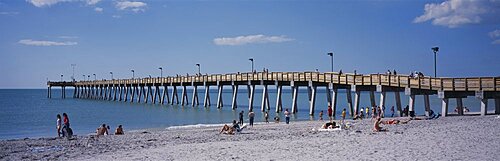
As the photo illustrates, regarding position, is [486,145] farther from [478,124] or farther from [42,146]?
[42,146]

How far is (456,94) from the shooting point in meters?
26.5

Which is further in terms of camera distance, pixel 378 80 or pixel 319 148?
pixel 378 80

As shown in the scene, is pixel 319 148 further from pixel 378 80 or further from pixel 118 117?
pixel 118 117

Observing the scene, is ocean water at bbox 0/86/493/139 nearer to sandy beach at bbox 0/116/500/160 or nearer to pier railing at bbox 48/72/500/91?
pier railing at bbox 48/72/500/91

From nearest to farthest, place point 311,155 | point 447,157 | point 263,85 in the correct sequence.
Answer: point 447,157, point 311,155, point 263,85

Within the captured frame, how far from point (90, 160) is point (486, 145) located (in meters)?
9.93

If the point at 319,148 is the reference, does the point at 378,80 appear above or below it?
above

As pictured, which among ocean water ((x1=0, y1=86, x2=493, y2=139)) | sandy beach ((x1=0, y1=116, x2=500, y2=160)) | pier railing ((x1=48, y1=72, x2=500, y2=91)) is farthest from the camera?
ocean water ((x1=0, y1=86, x2=493, y2=139))

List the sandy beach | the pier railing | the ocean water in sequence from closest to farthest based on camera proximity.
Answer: the sandy beach, the pier railing, the ocean water

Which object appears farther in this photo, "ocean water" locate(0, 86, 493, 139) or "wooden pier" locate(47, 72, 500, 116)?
"ocean water" locate(0, 86, 493, 139)

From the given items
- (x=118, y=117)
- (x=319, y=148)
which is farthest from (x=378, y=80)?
(x=118, y=117)

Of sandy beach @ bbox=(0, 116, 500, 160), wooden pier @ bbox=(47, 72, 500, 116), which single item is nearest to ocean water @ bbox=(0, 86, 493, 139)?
wooden pier @ bbox=(47, 72, 500, 116)

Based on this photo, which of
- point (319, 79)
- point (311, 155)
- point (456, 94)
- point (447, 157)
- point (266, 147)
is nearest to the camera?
point (447, 157)

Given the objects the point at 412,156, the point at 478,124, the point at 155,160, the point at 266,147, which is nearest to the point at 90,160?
the point at 155,160
